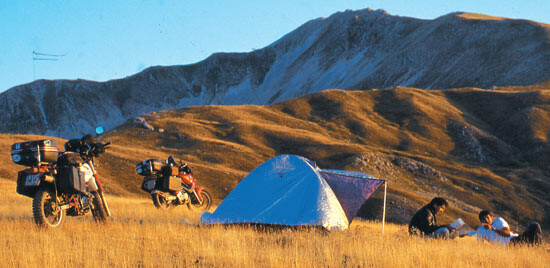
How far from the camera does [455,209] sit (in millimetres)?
41656

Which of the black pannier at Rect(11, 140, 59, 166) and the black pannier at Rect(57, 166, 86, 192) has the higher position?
the black pannier at Rect(11, 140, 59, 166)

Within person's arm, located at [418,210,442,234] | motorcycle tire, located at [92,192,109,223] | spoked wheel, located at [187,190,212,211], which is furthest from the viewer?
spoked wheel, located at [187,190,212,211]

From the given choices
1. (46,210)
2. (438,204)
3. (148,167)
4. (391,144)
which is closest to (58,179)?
(46,210)

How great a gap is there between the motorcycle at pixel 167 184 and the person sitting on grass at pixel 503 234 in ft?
31.6

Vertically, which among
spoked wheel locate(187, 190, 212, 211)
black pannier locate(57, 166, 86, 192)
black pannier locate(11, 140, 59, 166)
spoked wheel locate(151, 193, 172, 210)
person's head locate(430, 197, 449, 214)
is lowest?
spoked wheel locate(187, 190, 212, 211)

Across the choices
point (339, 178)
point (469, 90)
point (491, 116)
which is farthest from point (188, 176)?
point (469, 90)

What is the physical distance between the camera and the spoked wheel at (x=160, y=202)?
16.1 meters

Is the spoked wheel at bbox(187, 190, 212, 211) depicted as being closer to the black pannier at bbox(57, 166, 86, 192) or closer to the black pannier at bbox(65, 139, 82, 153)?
the black pannier at bbox(65, 139, 82, 153)


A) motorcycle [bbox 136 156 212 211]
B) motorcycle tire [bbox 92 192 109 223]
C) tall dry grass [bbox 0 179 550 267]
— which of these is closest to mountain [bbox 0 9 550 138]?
motorcycle [bbox 136 156 212 211]

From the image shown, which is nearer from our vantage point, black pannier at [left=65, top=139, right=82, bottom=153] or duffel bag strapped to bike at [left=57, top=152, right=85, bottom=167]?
duffel bag strapped to bike at [left=57, top=152, right=85, bottom=167]

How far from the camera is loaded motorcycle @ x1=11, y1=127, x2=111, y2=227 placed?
946 cm

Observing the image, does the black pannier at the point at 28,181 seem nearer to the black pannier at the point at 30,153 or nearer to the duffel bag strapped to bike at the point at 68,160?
the black pannier at the point at 30,153

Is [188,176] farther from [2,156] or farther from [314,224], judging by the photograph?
[2,156]

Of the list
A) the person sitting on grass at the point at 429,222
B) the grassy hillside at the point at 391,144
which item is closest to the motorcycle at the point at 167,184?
the person sitting on grass at the point at 429,222
